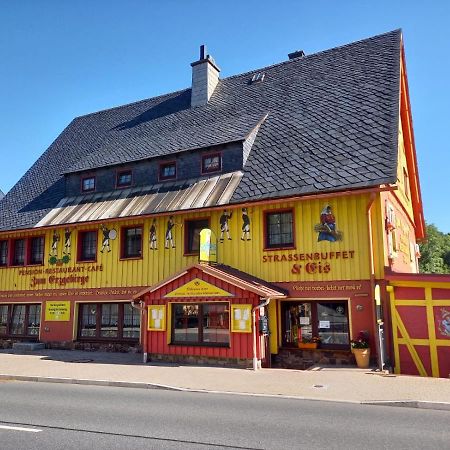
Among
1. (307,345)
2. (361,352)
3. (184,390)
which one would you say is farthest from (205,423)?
(307,345)

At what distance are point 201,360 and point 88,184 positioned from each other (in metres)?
10.4

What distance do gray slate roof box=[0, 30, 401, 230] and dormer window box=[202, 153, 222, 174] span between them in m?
0.59

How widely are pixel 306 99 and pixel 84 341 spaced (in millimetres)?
13710

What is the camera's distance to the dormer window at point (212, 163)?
1795 centimetres

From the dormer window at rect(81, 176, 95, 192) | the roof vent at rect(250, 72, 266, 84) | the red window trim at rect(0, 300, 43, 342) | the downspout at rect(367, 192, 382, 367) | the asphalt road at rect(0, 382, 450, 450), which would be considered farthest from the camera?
the roof vent at rect(250, 72, 266, 84)

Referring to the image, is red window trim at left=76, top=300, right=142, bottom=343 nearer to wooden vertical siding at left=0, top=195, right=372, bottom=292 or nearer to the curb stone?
wooden vertical siding at left=0, top=195, right=372, bottom=292

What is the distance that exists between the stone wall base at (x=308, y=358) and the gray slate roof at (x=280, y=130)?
5024 millimetres

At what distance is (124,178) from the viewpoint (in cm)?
2012

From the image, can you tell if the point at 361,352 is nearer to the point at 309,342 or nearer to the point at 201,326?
the point at 309,342

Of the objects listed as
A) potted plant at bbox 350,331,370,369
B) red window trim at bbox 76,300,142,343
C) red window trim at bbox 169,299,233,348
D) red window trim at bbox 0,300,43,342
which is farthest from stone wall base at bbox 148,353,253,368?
red window trim at bbox 0,300,43,342

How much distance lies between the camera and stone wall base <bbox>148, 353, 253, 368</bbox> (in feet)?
45.6

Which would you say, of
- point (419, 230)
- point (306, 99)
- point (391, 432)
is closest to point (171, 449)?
point (391, 432)

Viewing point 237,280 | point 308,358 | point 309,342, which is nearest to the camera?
point 237,280

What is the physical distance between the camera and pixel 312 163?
15.7 metres
